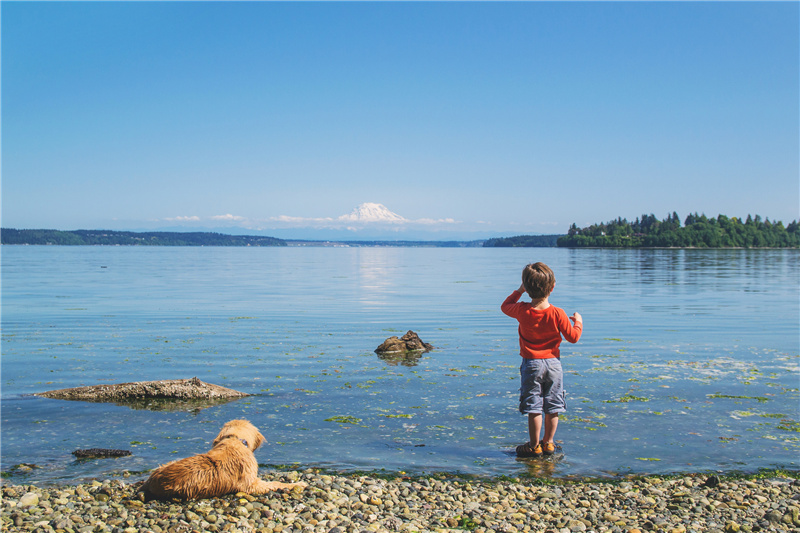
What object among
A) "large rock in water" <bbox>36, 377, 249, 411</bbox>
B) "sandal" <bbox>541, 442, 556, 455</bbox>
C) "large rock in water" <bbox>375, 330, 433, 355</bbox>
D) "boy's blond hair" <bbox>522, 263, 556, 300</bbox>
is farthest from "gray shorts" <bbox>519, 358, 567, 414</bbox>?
"large rock in water" <bbox>375, 330, 433, 355</bbox>

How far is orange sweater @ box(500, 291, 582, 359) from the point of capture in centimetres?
859

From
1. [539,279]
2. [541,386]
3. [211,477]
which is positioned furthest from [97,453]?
[539,279]

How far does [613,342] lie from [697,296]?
21847 millimetres

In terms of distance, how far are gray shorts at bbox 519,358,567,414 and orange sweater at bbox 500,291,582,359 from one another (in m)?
0.12

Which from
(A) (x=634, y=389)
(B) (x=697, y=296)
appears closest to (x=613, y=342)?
(A) (x=634, y=389)

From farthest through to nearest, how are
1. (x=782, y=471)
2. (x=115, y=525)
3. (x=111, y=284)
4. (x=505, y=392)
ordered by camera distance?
(x=111, y=284) < (x=505, y=392) < (x=782, y=471) < (x=115, y=525)

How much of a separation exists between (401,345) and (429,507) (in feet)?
35.0

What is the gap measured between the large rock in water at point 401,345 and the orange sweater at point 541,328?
354 inches

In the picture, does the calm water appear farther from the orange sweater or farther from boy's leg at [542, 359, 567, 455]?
the orange sweater

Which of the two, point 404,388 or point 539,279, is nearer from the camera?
point 539,279

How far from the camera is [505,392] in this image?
1326 centimetres

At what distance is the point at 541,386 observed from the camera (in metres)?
8.98

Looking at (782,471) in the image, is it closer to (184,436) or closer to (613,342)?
(184,436)

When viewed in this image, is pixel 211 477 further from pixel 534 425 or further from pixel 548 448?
pixel 548 448
